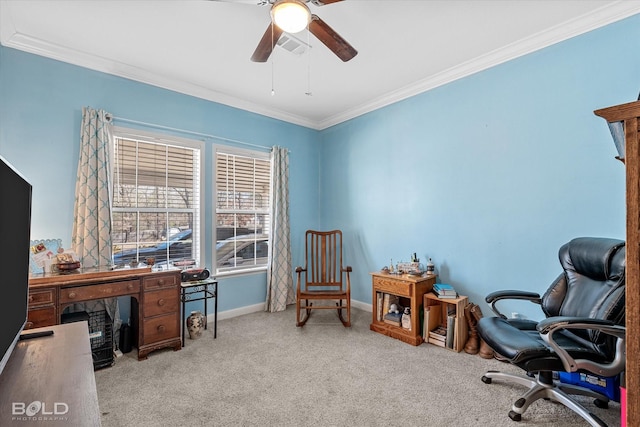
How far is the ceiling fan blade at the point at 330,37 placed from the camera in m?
1.85

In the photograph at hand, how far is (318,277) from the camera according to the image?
3.85 m

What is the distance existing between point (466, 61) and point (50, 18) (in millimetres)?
3518

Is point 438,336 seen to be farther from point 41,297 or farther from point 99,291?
point 41,297

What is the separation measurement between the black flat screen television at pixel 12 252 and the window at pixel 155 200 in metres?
1.83

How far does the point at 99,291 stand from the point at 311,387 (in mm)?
1821

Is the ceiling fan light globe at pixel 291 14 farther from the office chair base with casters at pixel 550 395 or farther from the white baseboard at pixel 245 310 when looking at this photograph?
the white baseboard at pixel 245 310

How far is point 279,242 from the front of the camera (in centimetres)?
396

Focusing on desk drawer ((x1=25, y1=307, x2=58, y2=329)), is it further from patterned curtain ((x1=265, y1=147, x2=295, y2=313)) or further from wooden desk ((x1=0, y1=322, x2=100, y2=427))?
patterned curtain ((x1=265, y1=147, x2=295, y2=313))

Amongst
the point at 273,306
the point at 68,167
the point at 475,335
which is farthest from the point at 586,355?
the point at 68,167

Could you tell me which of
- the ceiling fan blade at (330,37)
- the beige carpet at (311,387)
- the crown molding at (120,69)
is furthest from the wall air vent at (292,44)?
the beige carpet at (311,387)

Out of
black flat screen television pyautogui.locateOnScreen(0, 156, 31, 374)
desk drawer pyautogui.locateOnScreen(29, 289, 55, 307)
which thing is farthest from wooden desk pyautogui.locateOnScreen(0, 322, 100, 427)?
desk drawer pyautogui.locateOnScreen(29, 289, 55, 307)

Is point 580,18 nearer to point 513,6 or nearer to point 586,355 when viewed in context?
point 513,6

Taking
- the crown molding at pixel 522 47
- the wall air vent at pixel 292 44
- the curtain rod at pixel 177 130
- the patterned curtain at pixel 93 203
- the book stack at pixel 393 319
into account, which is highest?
the wall air vent at pixel 292 44

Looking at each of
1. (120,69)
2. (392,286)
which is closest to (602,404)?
(392,286)
